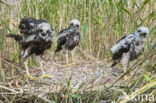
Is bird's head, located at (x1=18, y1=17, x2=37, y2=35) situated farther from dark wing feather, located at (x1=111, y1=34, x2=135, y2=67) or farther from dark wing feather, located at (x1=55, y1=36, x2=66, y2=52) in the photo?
dark wing feather, located at (x1=111, y1=34, x2=135, y2=67)

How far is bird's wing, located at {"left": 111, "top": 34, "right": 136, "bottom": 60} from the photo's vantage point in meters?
3.46

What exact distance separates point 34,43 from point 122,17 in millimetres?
1544

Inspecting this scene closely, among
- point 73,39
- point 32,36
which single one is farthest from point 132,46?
point 32,36

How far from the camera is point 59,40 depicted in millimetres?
4090

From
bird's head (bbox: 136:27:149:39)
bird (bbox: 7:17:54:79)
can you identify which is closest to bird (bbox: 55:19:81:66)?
bird (bbox: 7:17:54:79)

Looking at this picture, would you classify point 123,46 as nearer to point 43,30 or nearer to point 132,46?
point 132,46

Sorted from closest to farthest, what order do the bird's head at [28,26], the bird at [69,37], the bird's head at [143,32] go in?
the bird's head at [28,26]
the bird's head at [143,32]
the bird at [69,37]

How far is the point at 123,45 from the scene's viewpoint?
3.51 meters

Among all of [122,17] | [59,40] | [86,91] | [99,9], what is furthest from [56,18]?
[86,91]

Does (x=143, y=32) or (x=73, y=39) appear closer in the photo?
(x=143, y=32)

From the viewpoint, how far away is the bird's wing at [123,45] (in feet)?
11.4

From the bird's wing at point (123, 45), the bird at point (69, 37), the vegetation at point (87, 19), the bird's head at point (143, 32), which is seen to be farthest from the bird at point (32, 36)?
the bird's head at point (143, 32)

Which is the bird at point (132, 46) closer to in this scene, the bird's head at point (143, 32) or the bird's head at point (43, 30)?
the bird's head at point (143, 32)

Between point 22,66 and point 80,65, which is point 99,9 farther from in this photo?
point 22,66
